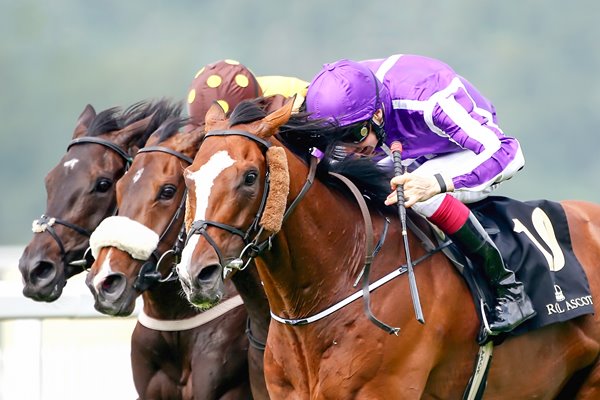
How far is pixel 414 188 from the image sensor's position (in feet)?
16.9

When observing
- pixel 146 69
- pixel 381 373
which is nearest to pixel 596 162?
pixel 146 69

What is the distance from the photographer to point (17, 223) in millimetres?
13625

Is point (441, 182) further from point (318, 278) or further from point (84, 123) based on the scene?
point (84, 123)

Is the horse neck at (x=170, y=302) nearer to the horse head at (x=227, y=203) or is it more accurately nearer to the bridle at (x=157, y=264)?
the bridle at (x=157, y=264)

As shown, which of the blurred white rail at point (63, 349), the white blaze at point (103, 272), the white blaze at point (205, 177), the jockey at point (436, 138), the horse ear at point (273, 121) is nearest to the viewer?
the white blaze at point (205, 177)

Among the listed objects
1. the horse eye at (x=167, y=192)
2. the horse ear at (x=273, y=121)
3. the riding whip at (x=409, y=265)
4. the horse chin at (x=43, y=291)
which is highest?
the horse ear at (x=273, y=121)

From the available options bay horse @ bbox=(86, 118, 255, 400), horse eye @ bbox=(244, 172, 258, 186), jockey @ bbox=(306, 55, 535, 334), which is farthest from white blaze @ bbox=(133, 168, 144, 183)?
horse eye @ bbox=(244, 172, 258, 186)

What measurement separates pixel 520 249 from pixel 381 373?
96 cm

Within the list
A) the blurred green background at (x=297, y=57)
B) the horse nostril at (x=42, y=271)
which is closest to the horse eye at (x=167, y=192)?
the horse nostril at (x=42, y=271)

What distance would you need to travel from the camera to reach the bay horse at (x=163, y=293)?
568 cm

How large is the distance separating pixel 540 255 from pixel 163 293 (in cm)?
165

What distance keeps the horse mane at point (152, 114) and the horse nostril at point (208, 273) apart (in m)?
1.77

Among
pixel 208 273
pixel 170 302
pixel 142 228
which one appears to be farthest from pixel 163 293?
pixel 208 273

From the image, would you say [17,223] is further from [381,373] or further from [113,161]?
[381,373]
